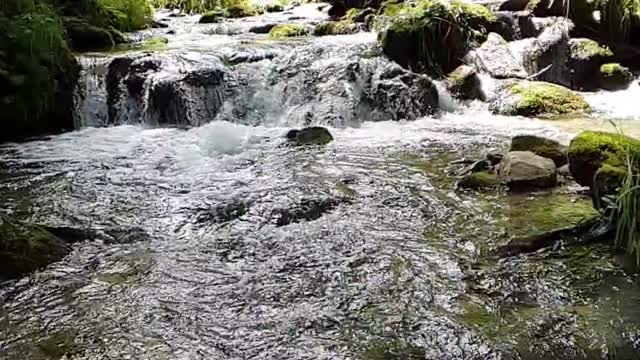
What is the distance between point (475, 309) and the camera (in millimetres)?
3623

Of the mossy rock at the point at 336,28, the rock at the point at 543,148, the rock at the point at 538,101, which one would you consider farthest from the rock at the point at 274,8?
the rock at the point at 543,148

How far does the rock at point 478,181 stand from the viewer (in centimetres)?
587

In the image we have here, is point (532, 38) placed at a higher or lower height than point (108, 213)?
higher

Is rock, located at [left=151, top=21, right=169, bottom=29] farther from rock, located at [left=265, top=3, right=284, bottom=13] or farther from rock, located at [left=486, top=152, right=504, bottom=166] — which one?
rock, located at [left=486, top=152, right=504, bottom=166]

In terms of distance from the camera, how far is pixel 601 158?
202 inches

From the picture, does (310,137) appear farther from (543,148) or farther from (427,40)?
(427,40)

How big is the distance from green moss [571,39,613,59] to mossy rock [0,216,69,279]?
30.5 feet

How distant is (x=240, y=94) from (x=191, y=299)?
21.1 ft

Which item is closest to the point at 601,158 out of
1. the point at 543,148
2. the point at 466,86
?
the point at 543,148

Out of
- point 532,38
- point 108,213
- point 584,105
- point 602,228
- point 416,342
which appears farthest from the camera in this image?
point 532,38

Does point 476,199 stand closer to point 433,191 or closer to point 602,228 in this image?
A: point 433,191

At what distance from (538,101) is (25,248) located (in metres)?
7.29

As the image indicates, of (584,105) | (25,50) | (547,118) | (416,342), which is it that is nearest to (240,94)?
(25,50)

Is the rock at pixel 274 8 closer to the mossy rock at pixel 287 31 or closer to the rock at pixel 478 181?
the mossy rock at pixel 287 31
